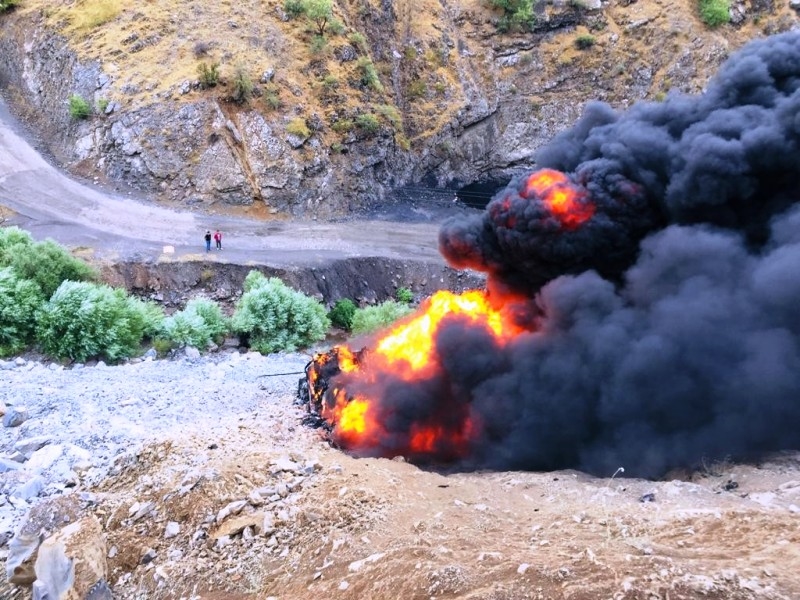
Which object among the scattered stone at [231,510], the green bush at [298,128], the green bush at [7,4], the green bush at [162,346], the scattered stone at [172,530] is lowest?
the green bush at [162,346]

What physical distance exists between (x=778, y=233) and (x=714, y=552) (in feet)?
24.7

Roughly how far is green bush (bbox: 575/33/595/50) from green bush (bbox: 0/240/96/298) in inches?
1454

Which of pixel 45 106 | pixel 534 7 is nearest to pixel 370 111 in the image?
pixel 534 7

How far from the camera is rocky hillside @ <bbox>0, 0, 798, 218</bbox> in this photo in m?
37.9

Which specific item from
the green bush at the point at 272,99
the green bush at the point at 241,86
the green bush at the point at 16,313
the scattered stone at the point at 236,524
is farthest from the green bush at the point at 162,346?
the green bush at the point at 272,99

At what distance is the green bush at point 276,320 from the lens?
27.1 meters

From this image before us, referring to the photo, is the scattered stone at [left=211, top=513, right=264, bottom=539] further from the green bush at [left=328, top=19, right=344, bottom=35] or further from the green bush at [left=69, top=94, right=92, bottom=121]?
the green bush at [left=328, top=19, right=344, bottom=35]

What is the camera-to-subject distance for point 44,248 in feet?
89.2

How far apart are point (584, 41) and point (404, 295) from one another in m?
25.1

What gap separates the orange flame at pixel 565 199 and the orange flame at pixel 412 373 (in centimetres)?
277

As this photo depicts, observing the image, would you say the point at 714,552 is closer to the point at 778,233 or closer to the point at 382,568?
the point at 382,568

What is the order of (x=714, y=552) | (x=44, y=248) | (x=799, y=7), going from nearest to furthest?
(x=714, y=552), (x=44, y=248), (x=799, y=7)

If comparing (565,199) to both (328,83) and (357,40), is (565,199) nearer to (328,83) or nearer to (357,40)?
(328,83)

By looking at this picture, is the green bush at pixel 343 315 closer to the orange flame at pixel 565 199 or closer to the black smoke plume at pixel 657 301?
the black smoke plume at pixel 657 301
